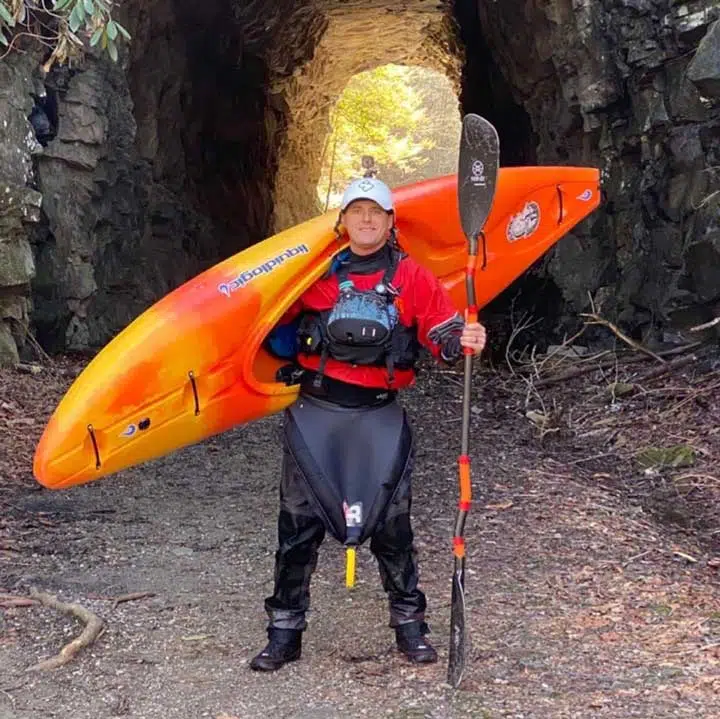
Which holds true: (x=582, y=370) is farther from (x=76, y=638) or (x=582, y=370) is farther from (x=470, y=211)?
(x=76, y=638)

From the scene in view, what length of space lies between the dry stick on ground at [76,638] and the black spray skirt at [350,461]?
98cm

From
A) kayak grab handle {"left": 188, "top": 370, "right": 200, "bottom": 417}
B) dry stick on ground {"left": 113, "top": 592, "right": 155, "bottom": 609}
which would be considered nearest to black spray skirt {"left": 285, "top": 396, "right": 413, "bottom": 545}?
kayak grab handle {"left": 188, "top": 370, "right": 200, "bottom": 417}

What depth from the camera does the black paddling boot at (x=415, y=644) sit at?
123 inches

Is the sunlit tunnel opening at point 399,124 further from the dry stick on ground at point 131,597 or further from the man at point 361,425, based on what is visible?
the man at point 361,425

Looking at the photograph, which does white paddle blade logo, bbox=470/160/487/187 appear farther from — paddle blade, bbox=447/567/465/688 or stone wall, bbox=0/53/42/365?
stone wall, bbox=0/53/42/365

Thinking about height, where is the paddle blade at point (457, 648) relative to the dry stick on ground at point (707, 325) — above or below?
above

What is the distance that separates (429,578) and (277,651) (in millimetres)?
1030

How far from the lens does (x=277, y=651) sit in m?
3.11

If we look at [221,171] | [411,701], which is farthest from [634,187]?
[221,171]

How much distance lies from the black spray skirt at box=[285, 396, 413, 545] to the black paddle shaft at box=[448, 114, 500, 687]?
217 mm

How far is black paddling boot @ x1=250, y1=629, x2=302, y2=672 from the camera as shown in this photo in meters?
3.09

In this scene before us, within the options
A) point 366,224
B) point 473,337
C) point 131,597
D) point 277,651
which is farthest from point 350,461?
point 131,597

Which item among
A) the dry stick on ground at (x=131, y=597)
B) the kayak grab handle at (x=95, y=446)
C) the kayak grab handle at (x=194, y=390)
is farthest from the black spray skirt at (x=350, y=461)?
the dry stick on ground at (x=131, y=597)

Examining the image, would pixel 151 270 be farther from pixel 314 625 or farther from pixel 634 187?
pixel 314 625
